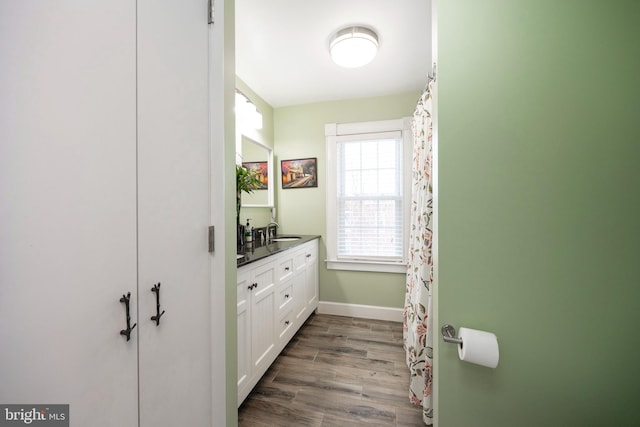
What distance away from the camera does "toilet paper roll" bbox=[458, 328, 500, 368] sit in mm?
789

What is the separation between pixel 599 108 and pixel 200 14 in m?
1.45

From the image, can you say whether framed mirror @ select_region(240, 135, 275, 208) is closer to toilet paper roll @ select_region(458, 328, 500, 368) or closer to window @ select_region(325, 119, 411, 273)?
window @ select_region(325, 119, 411, 273)

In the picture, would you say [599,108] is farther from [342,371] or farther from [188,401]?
[342,371]

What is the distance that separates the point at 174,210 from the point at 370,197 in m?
2.32

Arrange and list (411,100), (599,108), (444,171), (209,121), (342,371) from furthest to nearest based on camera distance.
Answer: (411,100) < (342,371) < (209,121) < (444,171) < (599,108)

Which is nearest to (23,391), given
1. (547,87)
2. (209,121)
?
(209,121)

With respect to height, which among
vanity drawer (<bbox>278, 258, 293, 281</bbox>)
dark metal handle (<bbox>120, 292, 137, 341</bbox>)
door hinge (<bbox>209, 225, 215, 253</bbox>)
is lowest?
vanity drawer (<bbox>278, 258, 293, 281</bbox>)

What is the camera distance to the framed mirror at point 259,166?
100 inches

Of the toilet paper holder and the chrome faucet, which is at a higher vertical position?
the chrome faucet

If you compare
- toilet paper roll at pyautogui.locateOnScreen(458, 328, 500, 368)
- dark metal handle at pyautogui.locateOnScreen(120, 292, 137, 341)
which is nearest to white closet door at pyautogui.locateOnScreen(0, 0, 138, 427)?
dark metal handle at pyautogui.locateOnScreen(120, 292, 137, 341)

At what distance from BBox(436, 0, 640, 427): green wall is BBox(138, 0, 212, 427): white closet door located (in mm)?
916

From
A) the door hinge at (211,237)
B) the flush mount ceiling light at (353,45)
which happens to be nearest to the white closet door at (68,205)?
the door hinge at (211,237)

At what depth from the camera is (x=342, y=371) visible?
1.89 meters

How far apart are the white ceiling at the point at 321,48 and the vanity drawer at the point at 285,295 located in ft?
6.45
